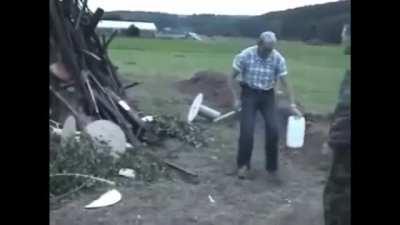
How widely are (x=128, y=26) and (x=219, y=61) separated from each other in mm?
3374

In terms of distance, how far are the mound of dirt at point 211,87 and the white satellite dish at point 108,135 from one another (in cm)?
317

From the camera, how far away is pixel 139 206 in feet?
14.2

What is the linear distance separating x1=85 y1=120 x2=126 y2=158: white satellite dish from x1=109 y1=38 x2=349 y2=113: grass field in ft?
3.23

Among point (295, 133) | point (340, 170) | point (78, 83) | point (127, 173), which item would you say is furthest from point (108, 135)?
point (340, 170)

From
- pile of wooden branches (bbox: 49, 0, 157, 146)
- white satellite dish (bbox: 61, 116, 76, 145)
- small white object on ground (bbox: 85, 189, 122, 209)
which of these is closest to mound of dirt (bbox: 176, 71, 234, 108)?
pile of wooden branches (bbox: 49, 0, 157, 146)

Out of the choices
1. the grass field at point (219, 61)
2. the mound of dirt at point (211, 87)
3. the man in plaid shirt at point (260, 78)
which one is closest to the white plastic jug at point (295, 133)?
the grass field at point (219, 61)

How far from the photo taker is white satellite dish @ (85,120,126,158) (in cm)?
524

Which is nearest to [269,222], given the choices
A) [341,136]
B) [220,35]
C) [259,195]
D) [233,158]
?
[259,195]

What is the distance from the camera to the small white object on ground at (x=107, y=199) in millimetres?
4262

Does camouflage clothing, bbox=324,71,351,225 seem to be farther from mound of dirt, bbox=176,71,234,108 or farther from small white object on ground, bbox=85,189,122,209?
mound of dirt, bbox=176,71,234,108

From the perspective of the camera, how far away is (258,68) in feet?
15.7

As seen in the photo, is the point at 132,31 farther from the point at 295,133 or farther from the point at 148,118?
the point at 295,133
